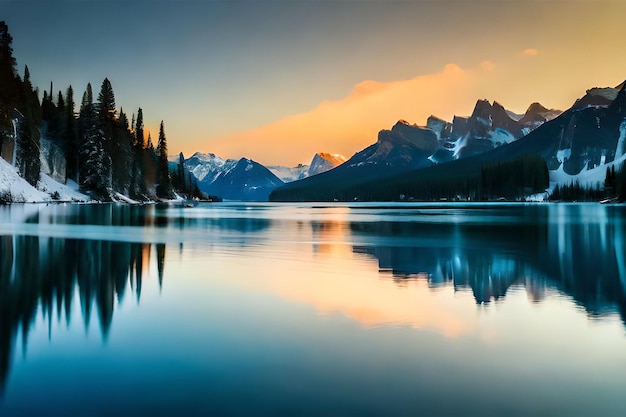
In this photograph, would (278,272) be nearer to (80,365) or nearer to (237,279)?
(237,279)

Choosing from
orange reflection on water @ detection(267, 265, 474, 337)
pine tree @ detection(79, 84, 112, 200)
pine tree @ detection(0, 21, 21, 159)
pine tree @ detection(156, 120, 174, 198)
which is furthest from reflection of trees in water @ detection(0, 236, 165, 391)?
pine tree @ detection(156, 120, 174, 198)

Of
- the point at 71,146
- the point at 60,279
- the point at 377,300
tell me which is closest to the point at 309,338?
the point at 377,300

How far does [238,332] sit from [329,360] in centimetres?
Result: 309

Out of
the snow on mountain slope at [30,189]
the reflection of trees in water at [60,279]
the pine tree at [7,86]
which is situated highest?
the pine tree at [7,86]

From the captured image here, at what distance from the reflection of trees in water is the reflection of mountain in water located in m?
11.2

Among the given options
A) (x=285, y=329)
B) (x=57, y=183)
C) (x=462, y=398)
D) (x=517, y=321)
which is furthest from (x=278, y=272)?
(x=57, y=183)

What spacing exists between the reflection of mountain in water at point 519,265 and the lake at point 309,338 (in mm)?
189

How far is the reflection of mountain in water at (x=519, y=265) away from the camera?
1806 centimetres

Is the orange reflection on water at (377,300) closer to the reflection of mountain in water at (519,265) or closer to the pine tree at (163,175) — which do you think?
the reflection of mountain in water at (519,265)

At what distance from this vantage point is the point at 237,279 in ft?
68.9

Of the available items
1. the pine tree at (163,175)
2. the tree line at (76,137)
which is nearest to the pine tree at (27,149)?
the tree line at (76,137)

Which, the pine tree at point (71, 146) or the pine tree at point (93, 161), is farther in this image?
the pine tree at point (71, 146)

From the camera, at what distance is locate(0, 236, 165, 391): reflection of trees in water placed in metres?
13.0

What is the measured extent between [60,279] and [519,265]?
20014 mm
